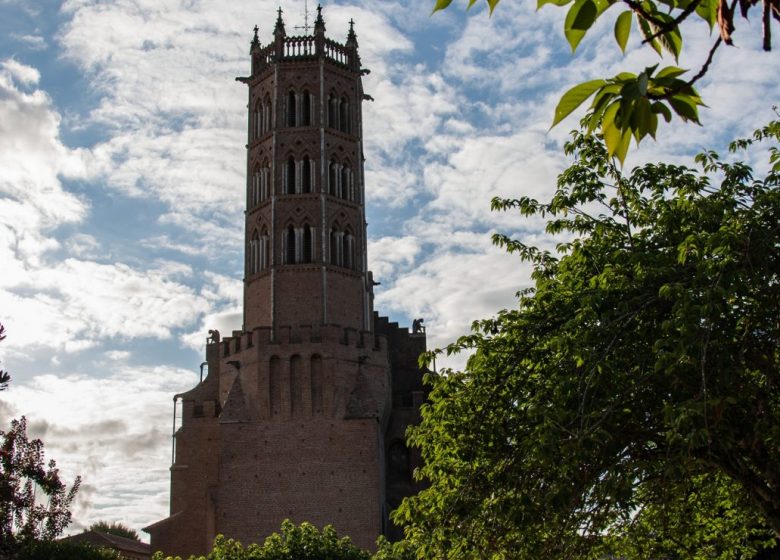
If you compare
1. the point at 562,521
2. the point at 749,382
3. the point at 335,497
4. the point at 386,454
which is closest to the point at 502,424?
the point at 562,521

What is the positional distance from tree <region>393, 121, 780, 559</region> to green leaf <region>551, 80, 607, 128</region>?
7268mm

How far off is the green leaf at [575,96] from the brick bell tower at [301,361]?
1308 inches

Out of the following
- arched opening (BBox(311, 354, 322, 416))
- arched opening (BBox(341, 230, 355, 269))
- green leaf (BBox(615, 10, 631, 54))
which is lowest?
green leaf (BBox(615, 10, 631, 54))

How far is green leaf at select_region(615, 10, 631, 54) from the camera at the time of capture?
313cm

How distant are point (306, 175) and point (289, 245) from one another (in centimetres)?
334

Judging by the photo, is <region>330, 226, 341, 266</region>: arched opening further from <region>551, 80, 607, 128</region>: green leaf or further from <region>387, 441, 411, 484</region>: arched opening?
<region>551, 80, 607, 128</region>: green leaf

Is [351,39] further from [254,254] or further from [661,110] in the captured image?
[661,110]

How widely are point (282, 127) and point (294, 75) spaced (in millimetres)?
2558

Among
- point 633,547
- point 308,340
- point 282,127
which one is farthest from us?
point 282,127

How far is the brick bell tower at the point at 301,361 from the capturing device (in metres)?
35.6

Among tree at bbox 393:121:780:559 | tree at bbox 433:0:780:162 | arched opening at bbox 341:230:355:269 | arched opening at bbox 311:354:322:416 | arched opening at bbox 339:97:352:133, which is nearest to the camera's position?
tree at bbox 433:0:780:162

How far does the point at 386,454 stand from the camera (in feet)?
130

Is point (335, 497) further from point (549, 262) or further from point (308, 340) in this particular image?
point (549, 262)

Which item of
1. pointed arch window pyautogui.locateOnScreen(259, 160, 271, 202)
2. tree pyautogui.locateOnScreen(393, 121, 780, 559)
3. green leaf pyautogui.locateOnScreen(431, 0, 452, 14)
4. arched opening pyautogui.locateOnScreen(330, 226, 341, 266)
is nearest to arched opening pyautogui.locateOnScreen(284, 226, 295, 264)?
arched opening pyautogui.locateOnScreen(330, 226, 341, 266)
